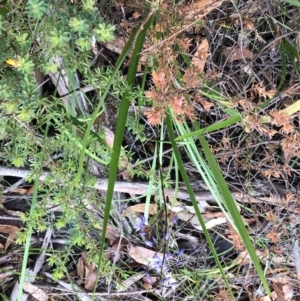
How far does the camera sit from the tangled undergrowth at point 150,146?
2.70ft

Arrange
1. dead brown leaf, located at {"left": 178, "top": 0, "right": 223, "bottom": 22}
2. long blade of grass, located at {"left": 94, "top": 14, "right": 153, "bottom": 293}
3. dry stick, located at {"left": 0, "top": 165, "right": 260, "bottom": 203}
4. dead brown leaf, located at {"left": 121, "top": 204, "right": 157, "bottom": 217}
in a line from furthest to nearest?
dead brown leaf, located at {"left": 121, "top": 204, "right": 157, "bottom": 217} < dry stick, located at {"left": 0, "top": 165, "right": 260, "bottom": 203} < dead brown leaf, located at {"left": 178, "top": 0, "right": 223, "bottom": 22} < long blade of grass, located at {"left": 94, "top": 14, "right": 153, "bottom": 293}

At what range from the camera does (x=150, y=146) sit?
3.80 feet

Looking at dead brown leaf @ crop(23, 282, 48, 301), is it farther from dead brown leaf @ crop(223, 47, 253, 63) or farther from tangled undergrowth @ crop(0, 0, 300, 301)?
dead brown leaf @ crop(223, 47, 253, 63)

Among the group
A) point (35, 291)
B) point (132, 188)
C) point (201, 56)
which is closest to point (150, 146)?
point (132, 188)

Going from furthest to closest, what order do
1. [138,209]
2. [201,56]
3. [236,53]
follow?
[138,209] → [236,53] → [201,56]

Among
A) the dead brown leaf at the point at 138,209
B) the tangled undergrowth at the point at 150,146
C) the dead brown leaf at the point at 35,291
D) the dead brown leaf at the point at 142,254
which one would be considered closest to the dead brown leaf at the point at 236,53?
the tangled undergrowth at the point at 150,146

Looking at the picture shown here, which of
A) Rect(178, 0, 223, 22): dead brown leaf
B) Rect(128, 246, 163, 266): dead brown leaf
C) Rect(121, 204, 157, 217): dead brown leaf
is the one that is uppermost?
Rect(178, 0, 223, 22): dead brown leaf

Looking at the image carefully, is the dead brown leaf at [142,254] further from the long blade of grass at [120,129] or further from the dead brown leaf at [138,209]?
the long blade of grass at [120,129]

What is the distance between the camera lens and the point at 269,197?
3.85 feet

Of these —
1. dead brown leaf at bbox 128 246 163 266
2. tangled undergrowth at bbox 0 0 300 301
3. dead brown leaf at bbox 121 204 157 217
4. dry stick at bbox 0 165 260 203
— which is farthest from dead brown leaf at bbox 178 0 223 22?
dead brown leaf at bbox 128 246 163 266

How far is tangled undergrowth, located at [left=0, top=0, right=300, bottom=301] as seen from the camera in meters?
0.82

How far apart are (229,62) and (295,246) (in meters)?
0.54

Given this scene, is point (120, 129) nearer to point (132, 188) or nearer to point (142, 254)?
point (132, 188)

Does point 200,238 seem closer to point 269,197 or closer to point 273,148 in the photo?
point 269,197
